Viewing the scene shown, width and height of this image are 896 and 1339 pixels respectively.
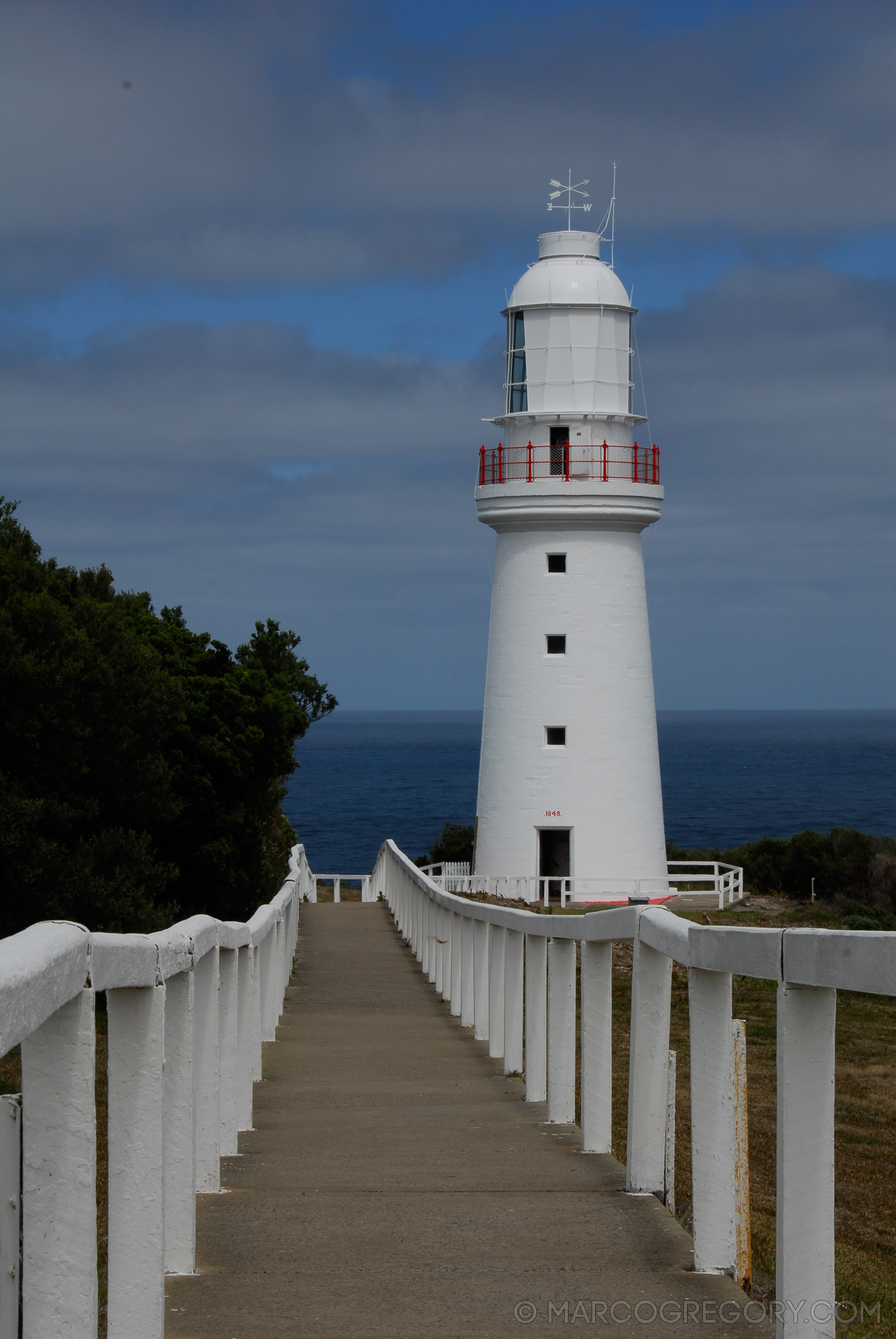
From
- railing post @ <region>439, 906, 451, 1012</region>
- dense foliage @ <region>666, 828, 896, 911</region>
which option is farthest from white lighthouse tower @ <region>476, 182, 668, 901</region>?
railing post @ <region>439, 906, 451, 1012</region>

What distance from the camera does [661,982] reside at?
555 cm

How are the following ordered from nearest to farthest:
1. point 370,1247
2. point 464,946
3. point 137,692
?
point 370,1247 < point 464,946 < point 137,692

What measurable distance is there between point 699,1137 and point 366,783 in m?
145

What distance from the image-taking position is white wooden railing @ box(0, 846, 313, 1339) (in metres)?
2.80

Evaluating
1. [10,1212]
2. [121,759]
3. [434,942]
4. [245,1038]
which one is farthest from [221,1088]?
[121,759]

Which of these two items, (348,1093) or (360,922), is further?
(360,922)

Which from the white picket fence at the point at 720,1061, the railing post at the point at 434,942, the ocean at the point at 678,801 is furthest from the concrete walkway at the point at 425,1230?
the ocean at the point at 678,801

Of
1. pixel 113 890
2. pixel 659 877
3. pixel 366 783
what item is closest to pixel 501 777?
pixel 659 877

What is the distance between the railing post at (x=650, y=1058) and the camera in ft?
18.2

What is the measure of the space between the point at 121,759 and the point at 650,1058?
15902 mm

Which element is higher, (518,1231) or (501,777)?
(501,777)

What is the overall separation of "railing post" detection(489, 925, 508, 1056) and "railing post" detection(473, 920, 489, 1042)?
0.71 feet

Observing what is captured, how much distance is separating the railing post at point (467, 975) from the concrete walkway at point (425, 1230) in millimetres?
3036

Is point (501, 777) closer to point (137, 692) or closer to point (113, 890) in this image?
point (137, 692)
